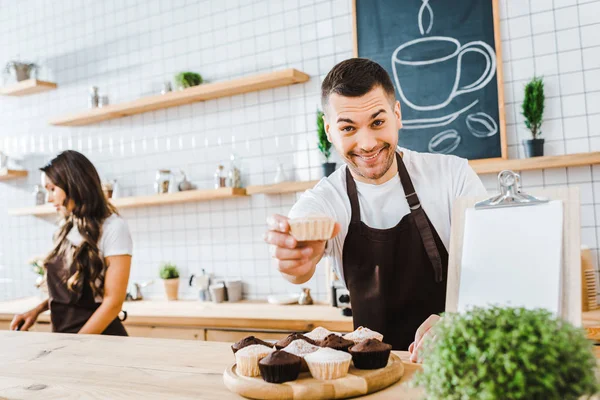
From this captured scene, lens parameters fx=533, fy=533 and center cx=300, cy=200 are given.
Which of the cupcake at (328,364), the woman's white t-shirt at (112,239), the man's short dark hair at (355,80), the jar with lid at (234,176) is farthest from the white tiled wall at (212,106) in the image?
the cupcake at (328,364)

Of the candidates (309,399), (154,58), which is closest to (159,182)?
(154,58)

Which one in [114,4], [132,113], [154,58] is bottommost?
[132,113]

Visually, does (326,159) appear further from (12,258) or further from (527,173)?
(12,258)

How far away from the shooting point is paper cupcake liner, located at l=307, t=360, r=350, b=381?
1129 mm

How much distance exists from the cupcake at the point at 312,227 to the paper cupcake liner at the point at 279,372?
28cm

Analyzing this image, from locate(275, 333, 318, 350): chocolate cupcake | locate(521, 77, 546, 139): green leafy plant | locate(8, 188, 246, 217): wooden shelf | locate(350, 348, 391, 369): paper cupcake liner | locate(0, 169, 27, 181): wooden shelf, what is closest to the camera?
locate(350, 348, 391, 369): paper cupcake liner

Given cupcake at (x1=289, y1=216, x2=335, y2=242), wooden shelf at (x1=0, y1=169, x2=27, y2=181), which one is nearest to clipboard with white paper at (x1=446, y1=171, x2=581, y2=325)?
cupcake at (x1=289, y1=216, x2=335, y2=242)

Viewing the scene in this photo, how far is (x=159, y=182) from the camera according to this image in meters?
4.02

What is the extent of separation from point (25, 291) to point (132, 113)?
2.06 metres

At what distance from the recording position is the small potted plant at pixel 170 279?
13.1 feet

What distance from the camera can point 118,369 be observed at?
4.82 feet

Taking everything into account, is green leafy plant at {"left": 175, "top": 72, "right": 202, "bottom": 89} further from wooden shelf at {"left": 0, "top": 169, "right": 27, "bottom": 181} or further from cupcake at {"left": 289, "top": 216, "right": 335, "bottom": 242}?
cupcake at {"left": 289, "top": 216, "right": 335, "bottom": 242}

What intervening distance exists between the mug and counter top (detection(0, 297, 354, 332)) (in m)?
1.38

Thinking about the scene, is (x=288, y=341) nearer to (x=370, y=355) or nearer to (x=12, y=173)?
(x=370, y=355)
